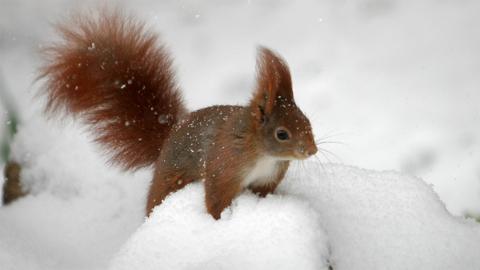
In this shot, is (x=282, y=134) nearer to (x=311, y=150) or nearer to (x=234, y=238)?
(x=311, y=150)

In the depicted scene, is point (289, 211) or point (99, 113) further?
point (99, 113)

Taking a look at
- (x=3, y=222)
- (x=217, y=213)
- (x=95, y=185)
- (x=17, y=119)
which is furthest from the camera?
(x=17, y=119)

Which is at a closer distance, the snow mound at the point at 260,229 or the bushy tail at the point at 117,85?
the snow mound at the point at 260,229

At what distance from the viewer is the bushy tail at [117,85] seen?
142 cm

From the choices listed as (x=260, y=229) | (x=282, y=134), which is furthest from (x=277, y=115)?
(x=260, y=229)

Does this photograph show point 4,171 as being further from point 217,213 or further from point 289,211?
point 289,211

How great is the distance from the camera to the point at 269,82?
1.13 meters

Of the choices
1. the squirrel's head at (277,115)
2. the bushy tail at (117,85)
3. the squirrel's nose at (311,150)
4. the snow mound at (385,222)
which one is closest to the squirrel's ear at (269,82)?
the squirrel's head at (277,115)

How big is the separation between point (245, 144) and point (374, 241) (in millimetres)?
316

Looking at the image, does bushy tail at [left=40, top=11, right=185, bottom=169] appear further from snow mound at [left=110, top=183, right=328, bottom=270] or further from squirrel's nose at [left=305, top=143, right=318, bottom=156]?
squirrel's nose at [left=305, top=143, right=318, bottom=156]

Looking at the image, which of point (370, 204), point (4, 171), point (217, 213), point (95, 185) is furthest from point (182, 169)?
point (4, 171)

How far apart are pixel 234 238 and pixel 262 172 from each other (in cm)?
17

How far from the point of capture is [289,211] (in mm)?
1090

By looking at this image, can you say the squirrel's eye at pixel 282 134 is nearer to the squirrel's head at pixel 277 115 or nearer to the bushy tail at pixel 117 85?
the squirrel's head at pixel 277 115
